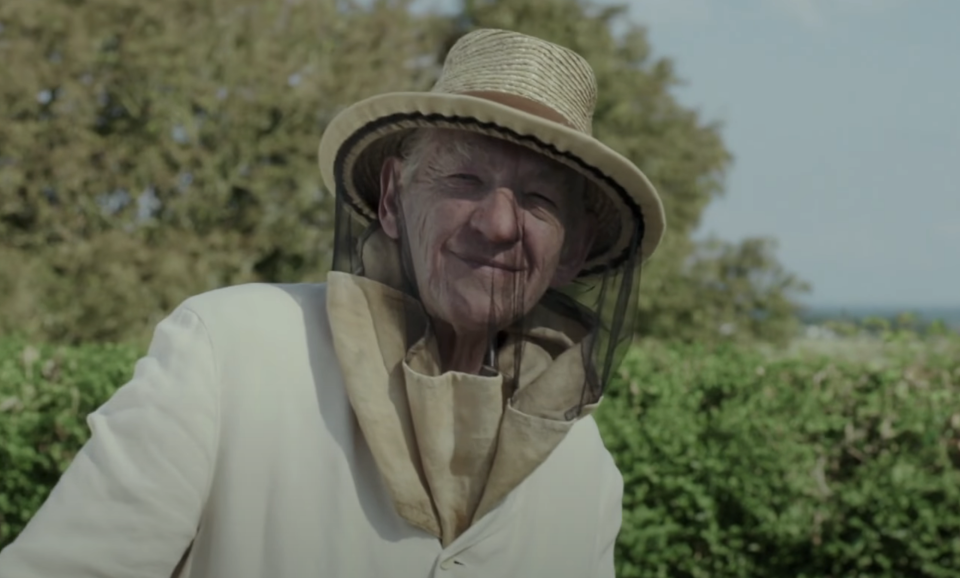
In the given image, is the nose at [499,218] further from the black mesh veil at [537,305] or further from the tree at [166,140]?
the tree at [166,140]

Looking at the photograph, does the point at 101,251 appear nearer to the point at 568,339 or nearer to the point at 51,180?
the point at 51,180

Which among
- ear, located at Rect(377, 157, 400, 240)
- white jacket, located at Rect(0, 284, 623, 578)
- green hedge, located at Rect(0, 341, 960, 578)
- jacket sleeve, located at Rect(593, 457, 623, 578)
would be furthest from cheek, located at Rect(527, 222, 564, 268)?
green hedge, located at Rect(0, 341, 960, 578)

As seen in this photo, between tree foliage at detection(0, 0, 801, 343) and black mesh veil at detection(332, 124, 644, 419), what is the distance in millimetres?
18065

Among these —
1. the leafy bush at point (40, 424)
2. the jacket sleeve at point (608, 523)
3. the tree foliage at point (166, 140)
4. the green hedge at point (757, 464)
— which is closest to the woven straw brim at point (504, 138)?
the jacket sleeve at point (608, 523)

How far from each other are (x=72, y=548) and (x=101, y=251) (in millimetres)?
19468

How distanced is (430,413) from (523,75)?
0.54 meters

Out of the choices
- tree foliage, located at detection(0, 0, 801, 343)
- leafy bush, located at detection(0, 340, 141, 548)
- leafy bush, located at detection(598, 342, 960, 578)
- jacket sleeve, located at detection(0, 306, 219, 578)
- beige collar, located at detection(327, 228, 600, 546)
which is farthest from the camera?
tree foliage, located at detection(0, 0, 801, 343)

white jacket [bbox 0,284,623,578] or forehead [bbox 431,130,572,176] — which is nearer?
white jacket [bbox 0,284,623,578]

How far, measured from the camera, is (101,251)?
20500 mm

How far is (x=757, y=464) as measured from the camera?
5.41 m

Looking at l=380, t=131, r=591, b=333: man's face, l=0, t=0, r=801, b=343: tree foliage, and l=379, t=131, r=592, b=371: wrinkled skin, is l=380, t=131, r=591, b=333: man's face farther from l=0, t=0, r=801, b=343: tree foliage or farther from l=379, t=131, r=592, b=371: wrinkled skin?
l=0, t=0, r=801, b=343: tree foliage

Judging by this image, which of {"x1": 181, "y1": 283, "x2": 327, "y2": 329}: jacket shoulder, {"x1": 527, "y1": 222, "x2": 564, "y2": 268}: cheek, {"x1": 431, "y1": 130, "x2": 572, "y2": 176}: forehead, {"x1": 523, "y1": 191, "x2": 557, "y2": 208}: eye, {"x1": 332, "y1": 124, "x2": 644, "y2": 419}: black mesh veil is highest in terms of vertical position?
{"x1": 431, "y1": 130, "x2": 572, "y2": 176}: forehead

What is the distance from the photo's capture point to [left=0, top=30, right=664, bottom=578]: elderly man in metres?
1.86

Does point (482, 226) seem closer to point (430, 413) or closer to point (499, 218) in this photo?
point (499, 218)
